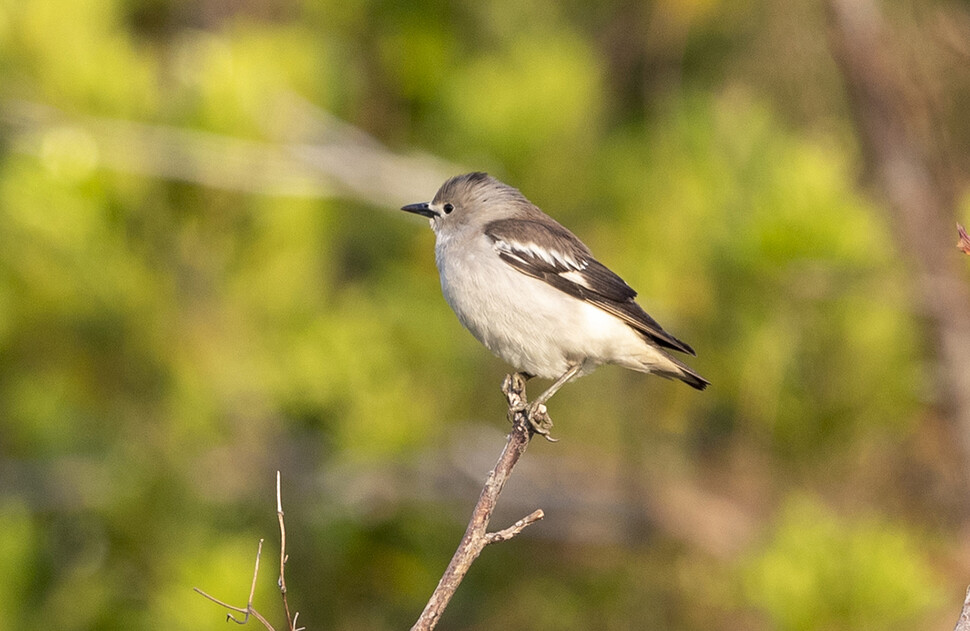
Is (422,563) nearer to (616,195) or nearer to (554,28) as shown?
(616,195)

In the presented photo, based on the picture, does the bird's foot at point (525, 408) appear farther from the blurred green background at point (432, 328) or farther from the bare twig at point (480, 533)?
the blurred green background at point (432, 328)

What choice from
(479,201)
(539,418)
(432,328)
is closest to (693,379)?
(539,418)

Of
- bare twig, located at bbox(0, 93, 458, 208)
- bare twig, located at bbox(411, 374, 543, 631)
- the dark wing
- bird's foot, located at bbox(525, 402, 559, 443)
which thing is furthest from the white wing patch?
bare twig, located at bbox(0, 93, 458, 208)

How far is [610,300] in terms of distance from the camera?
12.0 feet

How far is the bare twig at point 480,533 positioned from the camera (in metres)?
2.13

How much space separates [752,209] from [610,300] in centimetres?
59

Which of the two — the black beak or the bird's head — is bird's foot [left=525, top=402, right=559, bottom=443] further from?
the black beak

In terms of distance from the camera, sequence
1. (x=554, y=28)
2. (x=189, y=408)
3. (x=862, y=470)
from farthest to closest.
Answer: (x=554, y=28) → (x=189, y=408) → (x=862, y=470)

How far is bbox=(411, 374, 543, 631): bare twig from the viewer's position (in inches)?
84.1

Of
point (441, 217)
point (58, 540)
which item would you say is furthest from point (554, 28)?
point (58, 540)

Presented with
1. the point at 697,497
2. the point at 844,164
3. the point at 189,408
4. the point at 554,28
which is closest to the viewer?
the point at 844,164

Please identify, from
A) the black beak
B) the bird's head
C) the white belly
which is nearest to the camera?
the white belly

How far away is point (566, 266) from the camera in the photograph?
12.2 ft

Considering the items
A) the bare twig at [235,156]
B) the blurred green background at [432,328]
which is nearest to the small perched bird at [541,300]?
the blurred green background at [432,328]
